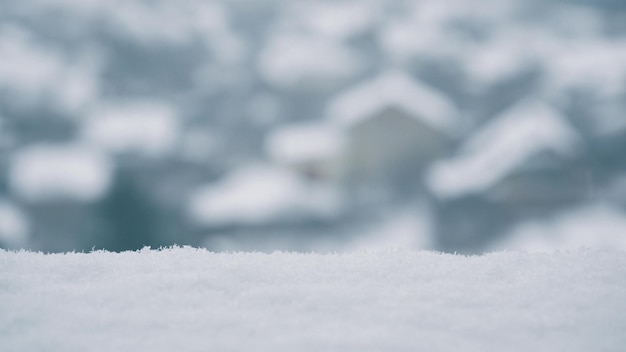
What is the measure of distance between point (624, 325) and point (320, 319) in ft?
1.74

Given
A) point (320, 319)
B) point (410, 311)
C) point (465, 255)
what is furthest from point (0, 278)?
point (465, 255)

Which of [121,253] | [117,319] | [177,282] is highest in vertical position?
[121,253]

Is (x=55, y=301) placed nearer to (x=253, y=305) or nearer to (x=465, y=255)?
(x=253, y=305)

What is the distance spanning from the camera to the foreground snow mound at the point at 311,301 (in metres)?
0.92

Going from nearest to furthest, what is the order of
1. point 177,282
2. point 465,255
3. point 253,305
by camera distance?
point 253,305
point 177,282
point 465,255

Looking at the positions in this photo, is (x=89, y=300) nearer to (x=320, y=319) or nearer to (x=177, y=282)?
(x=177, y=282)

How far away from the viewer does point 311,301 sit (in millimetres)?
1091

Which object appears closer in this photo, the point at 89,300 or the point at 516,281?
the point at 89,300

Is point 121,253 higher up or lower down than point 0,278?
higher up

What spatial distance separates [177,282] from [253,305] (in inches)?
8.3

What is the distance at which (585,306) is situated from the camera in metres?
1.06

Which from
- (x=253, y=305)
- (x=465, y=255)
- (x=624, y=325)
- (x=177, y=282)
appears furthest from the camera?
(x=465, y=255)

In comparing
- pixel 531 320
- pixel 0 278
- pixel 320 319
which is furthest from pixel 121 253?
pixel 531 320

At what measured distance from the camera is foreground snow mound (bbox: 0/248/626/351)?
3.03ft
